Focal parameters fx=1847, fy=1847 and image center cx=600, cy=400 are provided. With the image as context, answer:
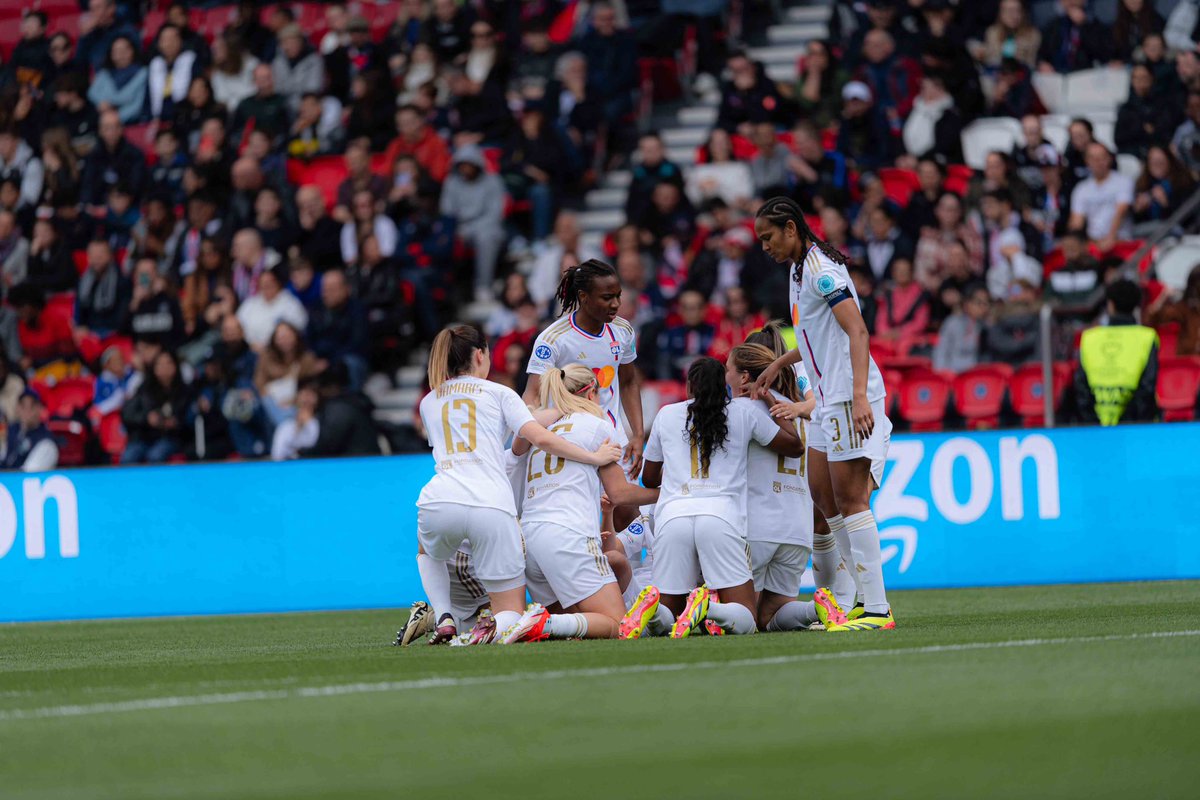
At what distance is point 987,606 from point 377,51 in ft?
39.2

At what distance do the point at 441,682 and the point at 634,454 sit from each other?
362 cm

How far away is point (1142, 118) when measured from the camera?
1620 cm

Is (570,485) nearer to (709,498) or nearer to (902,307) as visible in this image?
(709,498)

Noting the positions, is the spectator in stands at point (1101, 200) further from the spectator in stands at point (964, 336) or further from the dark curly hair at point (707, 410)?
the dark curly hair at point (707, 410)

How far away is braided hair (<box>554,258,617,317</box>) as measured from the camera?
945 centimetres

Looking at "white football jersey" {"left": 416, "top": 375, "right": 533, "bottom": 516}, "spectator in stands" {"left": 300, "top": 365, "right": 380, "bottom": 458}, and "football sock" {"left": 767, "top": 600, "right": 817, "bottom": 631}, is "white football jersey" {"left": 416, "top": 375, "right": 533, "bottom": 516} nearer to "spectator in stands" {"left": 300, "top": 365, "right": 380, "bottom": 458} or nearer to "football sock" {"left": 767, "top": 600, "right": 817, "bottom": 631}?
"football sock" {"left": 767, "top": 600, "right": 817, "bottom": 631}

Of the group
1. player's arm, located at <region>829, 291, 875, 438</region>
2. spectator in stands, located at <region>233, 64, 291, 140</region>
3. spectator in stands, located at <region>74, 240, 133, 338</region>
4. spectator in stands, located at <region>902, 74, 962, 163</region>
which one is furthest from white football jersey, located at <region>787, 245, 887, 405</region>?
spectator in stands, located at <region>233, 64, 291, 140</region>

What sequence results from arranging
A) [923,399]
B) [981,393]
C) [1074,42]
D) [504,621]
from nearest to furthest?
[504,621] → [981,393] → [923,399] → [1074,42]

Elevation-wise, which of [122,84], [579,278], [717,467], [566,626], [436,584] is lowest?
[566,626]

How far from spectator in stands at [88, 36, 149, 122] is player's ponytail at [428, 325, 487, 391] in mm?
13892

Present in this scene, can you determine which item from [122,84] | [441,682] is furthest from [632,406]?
[122,84]

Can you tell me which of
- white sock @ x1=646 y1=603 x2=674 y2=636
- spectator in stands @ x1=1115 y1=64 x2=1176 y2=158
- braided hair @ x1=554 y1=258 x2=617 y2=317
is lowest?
white sock @ x1=646 y1=603 x2=674 y2=636

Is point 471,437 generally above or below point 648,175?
below

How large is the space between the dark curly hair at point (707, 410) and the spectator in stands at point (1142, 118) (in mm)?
8420
